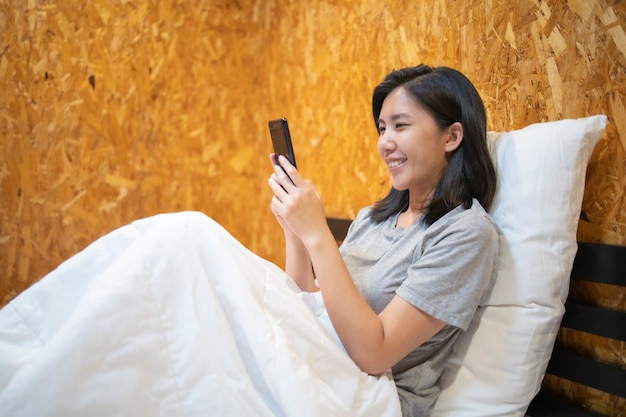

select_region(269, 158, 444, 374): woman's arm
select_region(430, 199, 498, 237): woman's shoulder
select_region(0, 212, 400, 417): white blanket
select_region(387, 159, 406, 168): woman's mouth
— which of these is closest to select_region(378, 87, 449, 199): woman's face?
select_region(387, 159, 406, 168): woman's mouth

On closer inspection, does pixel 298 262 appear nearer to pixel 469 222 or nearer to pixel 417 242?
pixel 417 242

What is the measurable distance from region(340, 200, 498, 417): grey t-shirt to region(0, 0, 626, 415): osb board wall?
1.27 feet

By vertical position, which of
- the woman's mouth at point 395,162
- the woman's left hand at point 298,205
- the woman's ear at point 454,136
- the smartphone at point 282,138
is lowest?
the woman's left hand at point 298,205

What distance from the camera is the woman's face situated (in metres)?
1.09

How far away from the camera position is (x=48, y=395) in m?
0.71

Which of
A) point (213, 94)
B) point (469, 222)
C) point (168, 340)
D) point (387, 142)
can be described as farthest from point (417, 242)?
point (213, 94)

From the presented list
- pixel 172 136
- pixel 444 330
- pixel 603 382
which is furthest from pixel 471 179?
pixel 172 136

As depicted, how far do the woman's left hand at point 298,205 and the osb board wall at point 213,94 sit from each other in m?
0.55

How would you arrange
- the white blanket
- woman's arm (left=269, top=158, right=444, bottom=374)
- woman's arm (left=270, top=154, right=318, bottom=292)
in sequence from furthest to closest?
woman's arm (left=270, top=154, right=318, bottom=292) < woman's arm (left=269, top=158, right=444, bottom=374) < the white blanket

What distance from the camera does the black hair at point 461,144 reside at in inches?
42.0

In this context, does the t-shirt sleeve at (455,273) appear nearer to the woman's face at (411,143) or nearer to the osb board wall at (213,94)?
the woman's face at (411,143)

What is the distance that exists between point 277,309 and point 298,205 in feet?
0.74

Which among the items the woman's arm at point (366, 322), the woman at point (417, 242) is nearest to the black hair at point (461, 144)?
the woman at point (417, 242)

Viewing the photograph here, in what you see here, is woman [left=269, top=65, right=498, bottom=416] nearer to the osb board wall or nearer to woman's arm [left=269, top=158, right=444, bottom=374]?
woman's arm [left=269, top=158, right=444, bottom=374]
